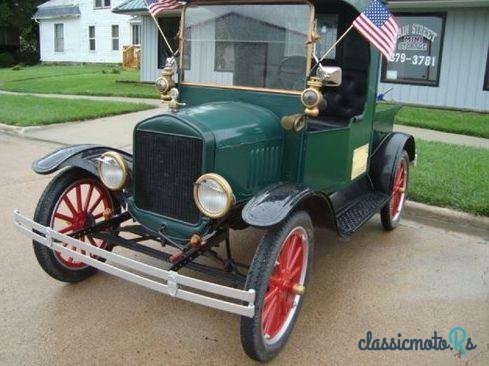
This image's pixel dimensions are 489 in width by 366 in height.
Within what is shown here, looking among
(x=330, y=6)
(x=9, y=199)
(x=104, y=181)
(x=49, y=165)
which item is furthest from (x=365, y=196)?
(x=9, y=199)

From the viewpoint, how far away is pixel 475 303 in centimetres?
379

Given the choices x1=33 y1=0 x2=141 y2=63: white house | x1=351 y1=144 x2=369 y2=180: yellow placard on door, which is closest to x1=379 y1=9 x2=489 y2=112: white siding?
x1=351 y1=144 x2=369 y2=180: yellow placard on door

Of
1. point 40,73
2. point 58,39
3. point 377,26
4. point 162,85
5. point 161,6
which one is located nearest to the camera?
point 377,26

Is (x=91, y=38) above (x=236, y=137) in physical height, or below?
above

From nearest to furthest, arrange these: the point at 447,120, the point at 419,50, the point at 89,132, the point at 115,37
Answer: the point at 89,132 < the point at 447,120 < the point at 419,50 < the point at 115,37

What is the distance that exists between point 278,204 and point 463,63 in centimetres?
1065

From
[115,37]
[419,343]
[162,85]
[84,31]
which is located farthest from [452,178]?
[84,31]

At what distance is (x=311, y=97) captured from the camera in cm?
330

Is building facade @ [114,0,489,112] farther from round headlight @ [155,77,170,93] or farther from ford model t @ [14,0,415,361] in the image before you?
round headlight @ [155,77,170,93]

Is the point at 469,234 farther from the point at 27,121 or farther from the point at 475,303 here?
the point at 27,121

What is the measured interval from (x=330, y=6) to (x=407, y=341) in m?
2.76

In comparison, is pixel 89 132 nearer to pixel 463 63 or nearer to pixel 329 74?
pixel 329 74

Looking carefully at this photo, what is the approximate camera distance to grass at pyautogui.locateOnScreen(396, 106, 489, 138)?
972 cm

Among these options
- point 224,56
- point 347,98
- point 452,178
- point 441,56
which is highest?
point 441,56
